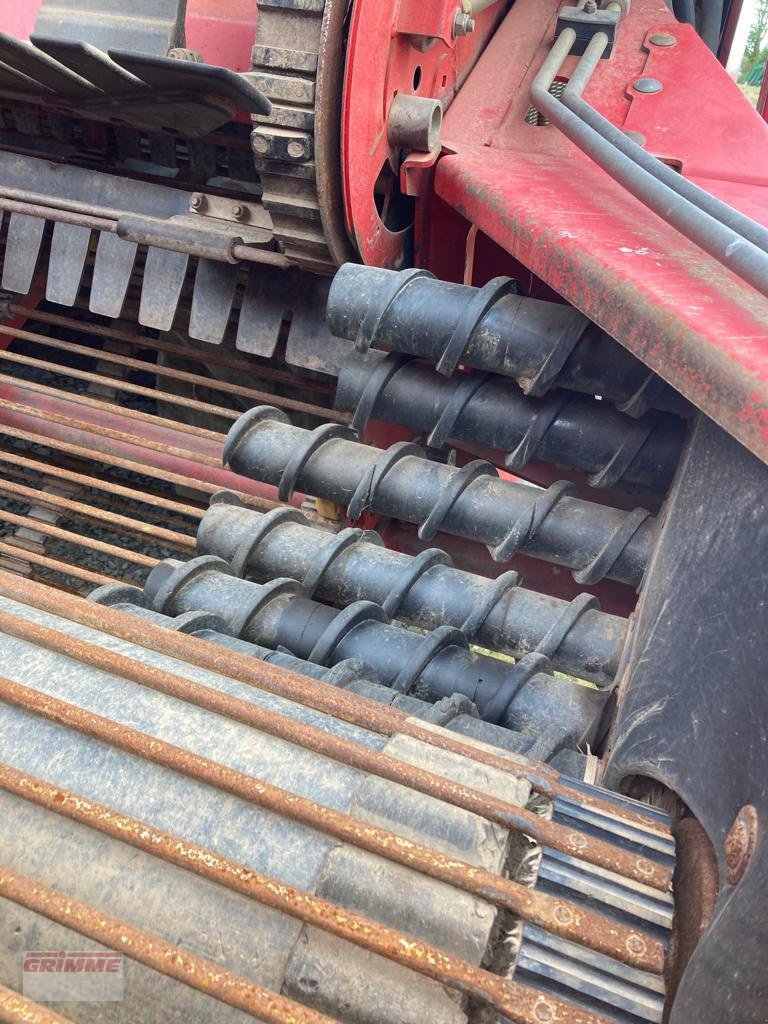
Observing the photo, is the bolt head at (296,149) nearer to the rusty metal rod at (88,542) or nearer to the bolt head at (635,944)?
the rusty metal rod at (88,542)

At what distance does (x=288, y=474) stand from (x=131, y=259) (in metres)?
0.98

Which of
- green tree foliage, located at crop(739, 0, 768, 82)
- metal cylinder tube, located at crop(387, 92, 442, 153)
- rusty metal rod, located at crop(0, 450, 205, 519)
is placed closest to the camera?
metal cylinder tube, located at crop(387, 92, 442, 153)

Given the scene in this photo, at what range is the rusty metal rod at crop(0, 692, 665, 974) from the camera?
2.37 ft

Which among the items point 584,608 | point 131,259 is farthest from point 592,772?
point 131,259

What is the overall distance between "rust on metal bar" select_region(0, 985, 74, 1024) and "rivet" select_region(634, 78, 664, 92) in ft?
6.86

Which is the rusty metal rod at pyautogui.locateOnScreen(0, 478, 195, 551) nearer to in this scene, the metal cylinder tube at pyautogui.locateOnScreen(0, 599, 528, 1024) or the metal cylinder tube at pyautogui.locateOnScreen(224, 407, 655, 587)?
the metal cylinder tube at pyautogui.locateOnScreen(224, 407, 655, 587)

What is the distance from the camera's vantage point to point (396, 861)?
0.74 metres

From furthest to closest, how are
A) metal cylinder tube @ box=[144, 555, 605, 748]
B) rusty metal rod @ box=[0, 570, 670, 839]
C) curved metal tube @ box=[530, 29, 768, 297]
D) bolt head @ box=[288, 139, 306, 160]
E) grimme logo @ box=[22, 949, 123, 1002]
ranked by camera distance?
bolt head @ box=[288, 139, 306, 160] → metal cylinder tube @ box=[144, 555, 605, 748] → curved metal tube @ box=[530, 29, 768, 297] → rusty metal rod @ box=[0, 570, 670, 839] → grimme logo @ box=[22, 949, 123, 1002]

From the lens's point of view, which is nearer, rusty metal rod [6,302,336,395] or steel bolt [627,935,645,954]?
steel bolt [627,935,645,954]

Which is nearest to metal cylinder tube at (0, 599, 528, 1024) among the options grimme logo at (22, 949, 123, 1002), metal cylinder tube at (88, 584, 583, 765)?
grimme logo at (22, 949, 123, 1002)

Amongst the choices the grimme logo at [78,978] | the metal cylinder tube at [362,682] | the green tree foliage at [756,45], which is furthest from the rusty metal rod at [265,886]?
the green tree foliage at [756,45]

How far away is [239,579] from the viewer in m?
1.48

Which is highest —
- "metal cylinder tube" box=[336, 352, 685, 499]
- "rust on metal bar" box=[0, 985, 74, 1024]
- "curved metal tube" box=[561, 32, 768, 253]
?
"curved metal tube" box=[561, 32, 768, 253]

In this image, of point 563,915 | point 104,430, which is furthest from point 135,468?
point 563,915
